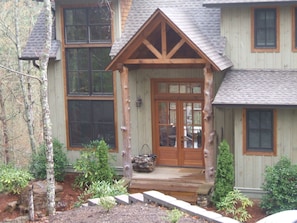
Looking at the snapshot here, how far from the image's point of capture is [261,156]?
563 inches

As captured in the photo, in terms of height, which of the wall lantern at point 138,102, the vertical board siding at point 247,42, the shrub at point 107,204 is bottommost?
the shrub at point 107,204

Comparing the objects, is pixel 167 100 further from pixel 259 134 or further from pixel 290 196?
pixel 290 196

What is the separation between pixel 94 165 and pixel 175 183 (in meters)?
2.46

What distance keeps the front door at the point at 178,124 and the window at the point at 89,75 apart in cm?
146

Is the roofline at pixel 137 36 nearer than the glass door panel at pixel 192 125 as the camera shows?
Yes

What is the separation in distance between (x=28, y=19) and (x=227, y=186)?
18049 millimetres

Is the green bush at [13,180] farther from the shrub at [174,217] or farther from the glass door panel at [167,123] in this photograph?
the shrub at [174,217]

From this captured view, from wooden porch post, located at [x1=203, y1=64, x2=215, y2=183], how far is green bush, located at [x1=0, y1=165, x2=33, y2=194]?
483 cm

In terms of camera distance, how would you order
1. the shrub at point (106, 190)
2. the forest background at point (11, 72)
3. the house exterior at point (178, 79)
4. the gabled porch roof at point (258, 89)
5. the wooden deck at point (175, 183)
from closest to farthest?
the shrub at point (106, 190), the gabled porch roof at point (258, 89), the house exterior at point (178, 79), the wooden deck at point (175, 183), the forest background at point (11, 72)

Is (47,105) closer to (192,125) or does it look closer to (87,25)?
(87,25)

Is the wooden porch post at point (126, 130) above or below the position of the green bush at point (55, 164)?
above

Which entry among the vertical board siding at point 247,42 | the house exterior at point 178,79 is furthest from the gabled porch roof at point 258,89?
the vertical board siding at point 247,42

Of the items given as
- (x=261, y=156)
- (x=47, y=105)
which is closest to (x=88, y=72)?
(x=47, y=105)

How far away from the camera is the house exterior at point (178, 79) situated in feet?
46.5
